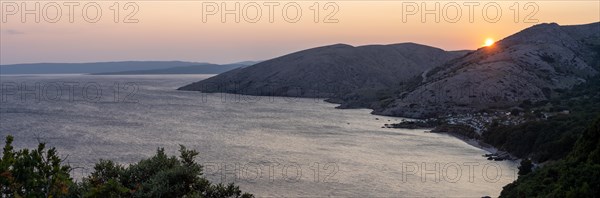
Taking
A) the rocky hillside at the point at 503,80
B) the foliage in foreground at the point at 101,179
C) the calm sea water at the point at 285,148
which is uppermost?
the rocky hillside at the point at 503,80

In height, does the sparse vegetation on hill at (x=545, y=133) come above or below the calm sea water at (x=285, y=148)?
above

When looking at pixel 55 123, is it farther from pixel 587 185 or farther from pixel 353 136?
pixel 587 185

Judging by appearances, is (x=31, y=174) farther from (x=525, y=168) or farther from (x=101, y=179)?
(x=525, y=168)

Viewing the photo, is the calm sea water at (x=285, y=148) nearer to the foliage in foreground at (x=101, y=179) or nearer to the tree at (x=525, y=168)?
the tree at (x=525, y=168)

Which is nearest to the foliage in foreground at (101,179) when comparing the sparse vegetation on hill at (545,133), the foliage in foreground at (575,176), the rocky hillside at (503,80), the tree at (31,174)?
the tree at (31,174)

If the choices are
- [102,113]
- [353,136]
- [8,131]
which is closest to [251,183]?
[353,136]
